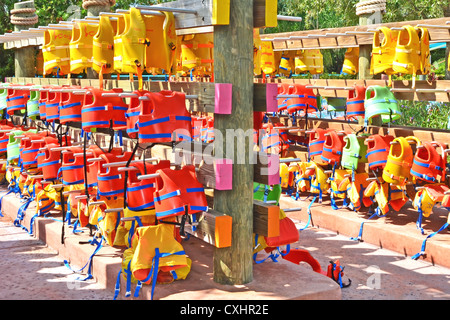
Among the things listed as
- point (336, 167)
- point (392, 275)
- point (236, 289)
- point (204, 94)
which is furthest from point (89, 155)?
point (336, 167)

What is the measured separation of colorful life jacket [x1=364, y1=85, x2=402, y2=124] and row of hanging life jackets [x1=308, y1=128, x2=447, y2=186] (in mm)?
280

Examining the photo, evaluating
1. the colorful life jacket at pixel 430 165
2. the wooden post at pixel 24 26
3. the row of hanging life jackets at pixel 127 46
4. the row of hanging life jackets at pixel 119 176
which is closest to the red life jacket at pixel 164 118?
the row of hanging life jackets at pixel 119 176

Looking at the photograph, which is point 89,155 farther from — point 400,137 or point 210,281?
point 400,137

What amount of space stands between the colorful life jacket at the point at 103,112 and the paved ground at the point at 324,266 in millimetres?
1379

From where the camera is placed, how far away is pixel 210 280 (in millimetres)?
4699

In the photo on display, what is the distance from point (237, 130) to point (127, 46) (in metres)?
1.56

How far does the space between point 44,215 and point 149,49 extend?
9.26 ft

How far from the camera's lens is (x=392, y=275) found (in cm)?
566

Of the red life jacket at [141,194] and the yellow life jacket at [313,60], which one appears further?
the yellow life jacket at [313,60]

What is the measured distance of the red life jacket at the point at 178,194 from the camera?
4449 millimetres

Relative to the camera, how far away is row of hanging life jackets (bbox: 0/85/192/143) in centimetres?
449

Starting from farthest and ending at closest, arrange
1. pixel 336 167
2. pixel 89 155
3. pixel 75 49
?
pixel 336 167 → pixel 75 49 → pixel 89 155

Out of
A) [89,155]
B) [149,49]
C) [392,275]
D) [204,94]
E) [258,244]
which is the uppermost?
[149,49]

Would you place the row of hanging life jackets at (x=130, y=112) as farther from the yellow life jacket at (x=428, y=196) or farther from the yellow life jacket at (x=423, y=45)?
the yellow life jacket at (x=423, y=45)
